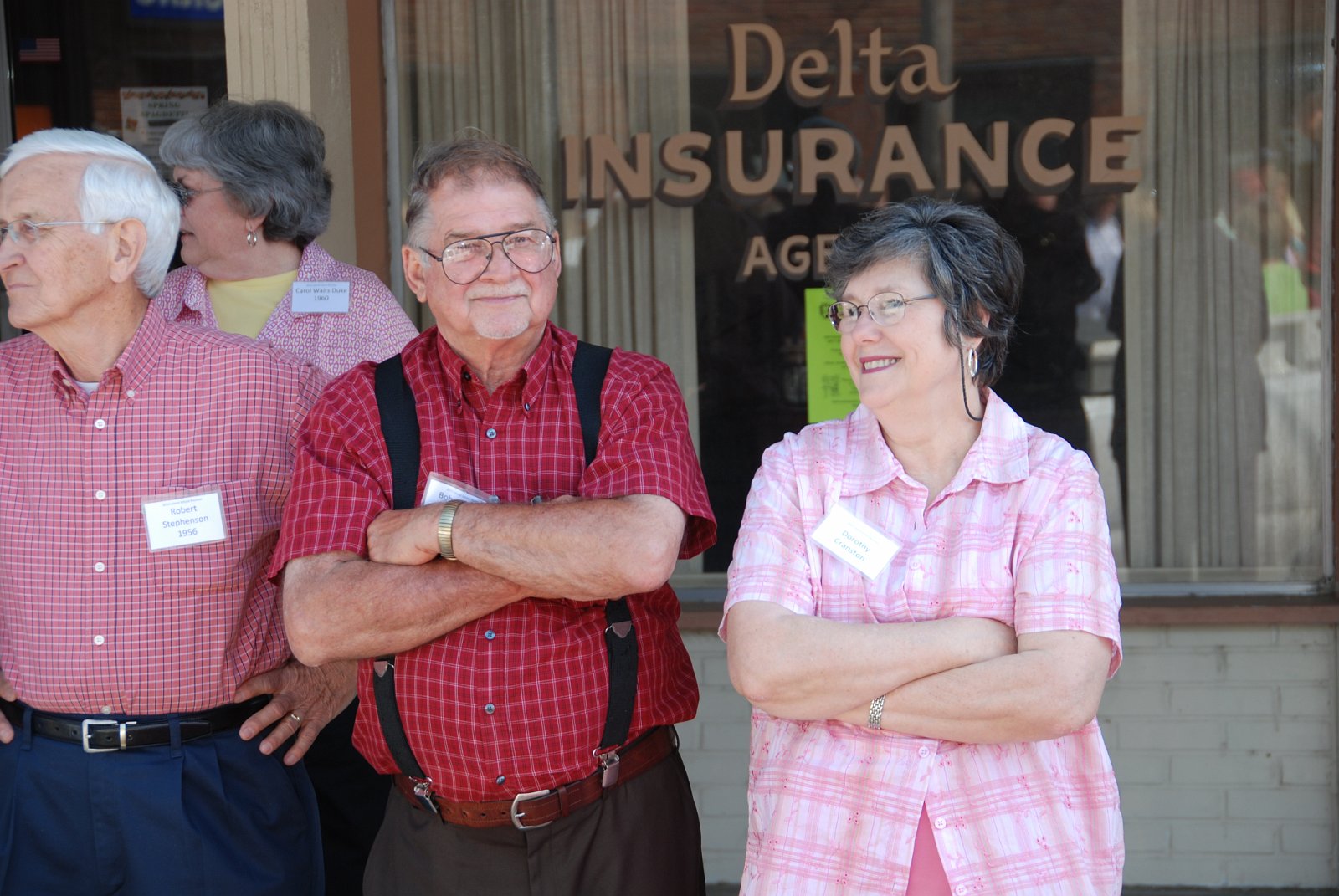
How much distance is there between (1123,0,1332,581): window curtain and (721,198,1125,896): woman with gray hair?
2.27 m

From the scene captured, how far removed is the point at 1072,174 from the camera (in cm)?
446

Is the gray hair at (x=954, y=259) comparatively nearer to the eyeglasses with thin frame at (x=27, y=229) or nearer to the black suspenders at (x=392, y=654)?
the black suspenders at (x=392, y=654)

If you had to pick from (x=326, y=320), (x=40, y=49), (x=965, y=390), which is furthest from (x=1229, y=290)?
(x=40, y=49)

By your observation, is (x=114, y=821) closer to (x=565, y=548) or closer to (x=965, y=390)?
(x=565, y=548)

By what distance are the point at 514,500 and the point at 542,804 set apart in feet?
1.80

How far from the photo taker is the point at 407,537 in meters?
2.33

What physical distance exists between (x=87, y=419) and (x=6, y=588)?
377mm

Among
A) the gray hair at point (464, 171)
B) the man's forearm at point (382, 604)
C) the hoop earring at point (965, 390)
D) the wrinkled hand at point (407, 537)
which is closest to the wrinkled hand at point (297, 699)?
the man's forearm at point (382, 604)

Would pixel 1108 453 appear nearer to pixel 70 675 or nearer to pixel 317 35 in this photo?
pixel 317 35

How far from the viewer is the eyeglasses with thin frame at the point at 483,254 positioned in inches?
98.5

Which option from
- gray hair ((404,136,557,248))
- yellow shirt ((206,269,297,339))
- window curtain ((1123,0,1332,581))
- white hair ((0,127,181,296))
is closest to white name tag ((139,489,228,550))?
white hair ((0,127,181,296))

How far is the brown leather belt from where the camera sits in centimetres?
238

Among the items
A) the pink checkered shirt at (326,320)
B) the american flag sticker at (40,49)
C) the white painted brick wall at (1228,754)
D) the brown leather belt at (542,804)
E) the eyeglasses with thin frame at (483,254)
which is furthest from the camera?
the american flag sticker at (40,49)

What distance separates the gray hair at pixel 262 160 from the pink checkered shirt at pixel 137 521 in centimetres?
72
